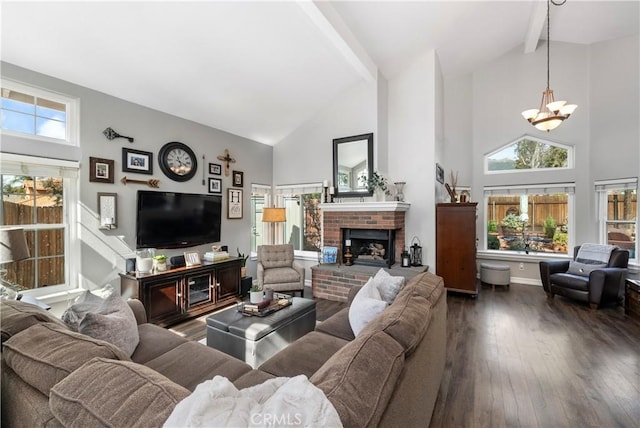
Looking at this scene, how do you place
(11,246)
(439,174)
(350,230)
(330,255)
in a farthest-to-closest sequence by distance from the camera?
(439,174)
(350,230)
(330,255)
(11,246)

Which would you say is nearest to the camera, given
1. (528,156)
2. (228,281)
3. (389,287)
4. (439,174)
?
(389,287)

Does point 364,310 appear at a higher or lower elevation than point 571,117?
lower

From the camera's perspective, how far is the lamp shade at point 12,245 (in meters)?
2.08

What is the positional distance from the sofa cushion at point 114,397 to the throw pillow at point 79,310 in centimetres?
107

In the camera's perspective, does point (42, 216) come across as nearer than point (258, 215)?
Yes

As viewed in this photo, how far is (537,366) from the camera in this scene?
2.55 meters

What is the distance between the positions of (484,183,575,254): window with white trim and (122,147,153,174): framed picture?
19.5 ft

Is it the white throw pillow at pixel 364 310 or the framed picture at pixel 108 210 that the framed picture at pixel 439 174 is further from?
the framed picture at pixel 108 210

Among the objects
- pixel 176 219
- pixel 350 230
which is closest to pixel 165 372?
pixel 176 219

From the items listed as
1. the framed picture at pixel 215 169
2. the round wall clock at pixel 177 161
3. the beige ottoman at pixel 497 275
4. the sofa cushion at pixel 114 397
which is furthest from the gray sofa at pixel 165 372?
the beige ottoman at pixel 497 275

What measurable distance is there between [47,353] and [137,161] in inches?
124

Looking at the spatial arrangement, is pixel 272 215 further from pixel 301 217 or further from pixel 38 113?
pixel 38 113

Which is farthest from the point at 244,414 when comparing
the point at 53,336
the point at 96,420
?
the point at 53,336

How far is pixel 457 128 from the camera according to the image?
19.3 ft
